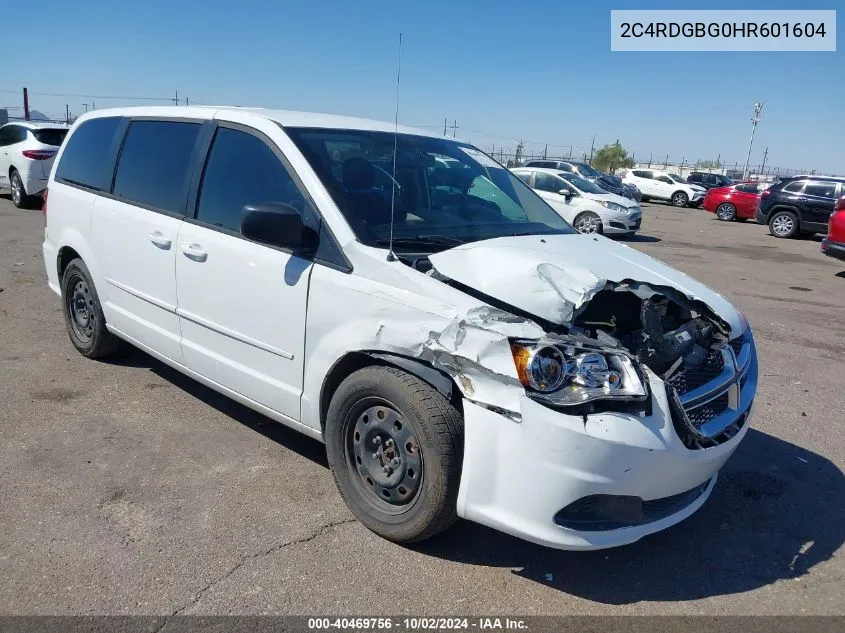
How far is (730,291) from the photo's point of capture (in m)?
9.81

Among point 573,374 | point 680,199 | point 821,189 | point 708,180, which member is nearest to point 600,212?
point 821,189

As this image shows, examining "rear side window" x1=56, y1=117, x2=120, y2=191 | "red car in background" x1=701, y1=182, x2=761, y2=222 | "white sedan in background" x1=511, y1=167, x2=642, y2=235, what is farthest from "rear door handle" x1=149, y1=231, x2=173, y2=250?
"red car in background" x1=701, y1=182, x2=761, y2=222

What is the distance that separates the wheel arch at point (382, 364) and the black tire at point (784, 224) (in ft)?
62.1

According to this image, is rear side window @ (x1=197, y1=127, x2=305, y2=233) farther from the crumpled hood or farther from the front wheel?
the front wheel

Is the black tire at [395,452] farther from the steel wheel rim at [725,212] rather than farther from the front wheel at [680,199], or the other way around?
the front wheel at [680,199]

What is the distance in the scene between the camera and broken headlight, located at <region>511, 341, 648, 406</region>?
2.60 m

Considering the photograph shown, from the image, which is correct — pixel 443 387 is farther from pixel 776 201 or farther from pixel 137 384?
pixel 776 201

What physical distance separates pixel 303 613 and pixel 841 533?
8.80 ft

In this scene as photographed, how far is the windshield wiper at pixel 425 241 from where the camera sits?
3293 mm

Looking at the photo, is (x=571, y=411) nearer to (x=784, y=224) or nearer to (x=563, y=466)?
(x=563, y=466)

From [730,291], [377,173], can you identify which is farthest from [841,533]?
[730,291]

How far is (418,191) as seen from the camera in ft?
12.5

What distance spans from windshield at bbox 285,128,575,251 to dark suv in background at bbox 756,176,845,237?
1700 centimetres

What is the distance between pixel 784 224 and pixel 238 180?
1887 centimetres
